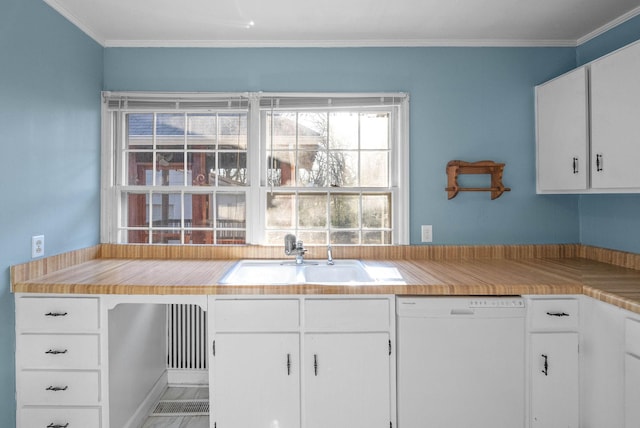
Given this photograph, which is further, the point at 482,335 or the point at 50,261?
the point at 50,261

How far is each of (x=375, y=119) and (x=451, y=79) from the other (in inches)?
23.7

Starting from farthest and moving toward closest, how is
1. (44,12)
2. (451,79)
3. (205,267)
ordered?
1. (451,79)
2. (205,267)
3. (44,12)

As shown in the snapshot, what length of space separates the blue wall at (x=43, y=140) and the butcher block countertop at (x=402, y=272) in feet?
0.53

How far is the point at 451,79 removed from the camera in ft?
8.55

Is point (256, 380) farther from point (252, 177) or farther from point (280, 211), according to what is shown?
point (252, 177)

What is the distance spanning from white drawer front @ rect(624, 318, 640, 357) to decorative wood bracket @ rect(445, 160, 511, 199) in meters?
1.16

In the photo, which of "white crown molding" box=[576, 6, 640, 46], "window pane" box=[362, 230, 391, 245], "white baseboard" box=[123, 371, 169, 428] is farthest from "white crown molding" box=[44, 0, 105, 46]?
"white crown molding" box=[576, 6, 640, 46]

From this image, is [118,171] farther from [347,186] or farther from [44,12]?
[347,186]

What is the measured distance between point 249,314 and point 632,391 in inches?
69.3

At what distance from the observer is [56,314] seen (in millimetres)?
1847

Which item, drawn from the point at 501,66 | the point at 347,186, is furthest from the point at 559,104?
the point at 347,186

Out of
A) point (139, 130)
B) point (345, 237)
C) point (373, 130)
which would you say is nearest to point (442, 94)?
point (373, 130)

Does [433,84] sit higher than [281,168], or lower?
higher

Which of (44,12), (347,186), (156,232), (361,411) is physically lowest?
(361,411)
